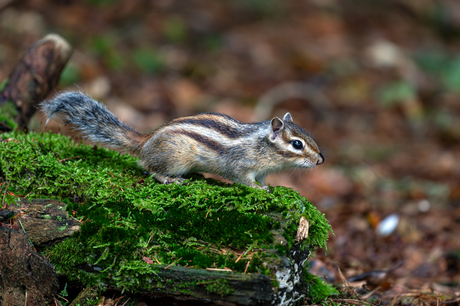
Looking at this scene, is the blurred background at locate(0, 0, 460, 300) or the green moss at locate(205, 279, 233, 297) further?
the blurred background at locate(0, 0, 460, 300)

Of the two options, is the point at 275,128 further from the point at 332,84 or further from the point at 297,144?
→ the point at 332,84

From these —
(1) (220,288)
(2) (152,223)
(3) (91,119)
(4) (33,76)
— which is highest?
(4) (33,76)

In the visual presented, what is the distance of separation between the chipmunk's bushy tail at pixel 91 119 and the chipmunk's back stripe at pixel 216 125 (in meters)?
0.58

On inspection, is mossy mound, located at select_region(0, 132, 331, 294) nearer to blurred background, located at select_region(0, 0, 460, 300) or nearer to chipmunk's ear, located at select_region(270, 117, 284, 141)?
chipmunk's ear, located at select_region(270, 117, 284, 141)

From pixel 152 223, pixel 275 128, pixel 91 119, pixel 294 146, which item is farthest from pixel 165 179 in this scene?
pixel 294 146

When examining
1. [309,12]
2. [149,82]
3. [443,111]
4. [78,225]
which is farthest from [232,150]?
[309,12]

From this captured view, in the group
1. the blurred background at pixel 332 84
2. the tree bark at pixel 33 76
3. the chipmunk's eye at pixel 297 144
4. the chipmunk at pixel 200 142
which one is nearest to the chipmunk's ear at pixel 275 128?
the chipmunk at pixel 200 142

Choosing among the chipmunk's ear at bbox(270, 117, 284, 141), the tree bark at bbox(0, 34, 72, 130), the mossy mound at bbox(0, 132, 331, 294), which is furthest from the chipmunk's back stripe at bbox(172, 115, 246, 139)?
the tree bark at bbox(0, 34, 72, 130)

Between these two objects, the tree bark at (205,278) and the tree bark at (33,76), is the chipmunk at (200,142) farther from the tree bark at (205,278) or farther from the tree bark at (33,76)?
the tree bark at (33,76)

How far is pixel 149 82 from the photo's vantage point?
1166 cm

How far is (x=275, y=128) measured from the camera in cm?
450

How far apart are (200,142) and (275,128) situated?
858 millimetres

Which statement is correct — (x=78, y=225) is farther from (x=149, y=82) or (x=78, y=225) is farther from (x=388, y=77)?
(x=388, y=77)

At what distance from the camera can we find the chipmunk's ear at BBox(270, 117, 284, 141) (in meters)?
4.43
